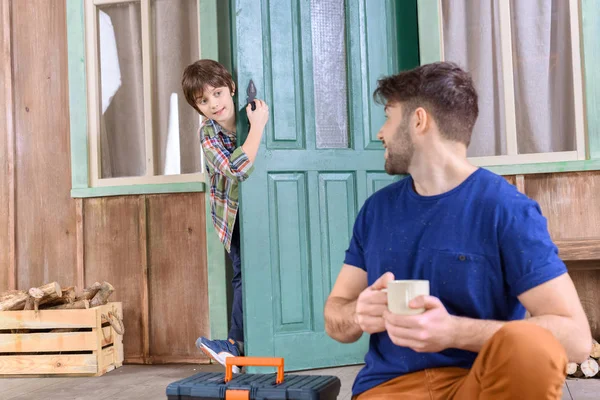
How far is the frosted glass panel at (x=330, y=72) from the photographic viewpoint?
12.1 ft

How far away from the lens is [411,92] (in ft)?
5.16

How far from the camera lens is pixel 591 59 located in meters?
3.62

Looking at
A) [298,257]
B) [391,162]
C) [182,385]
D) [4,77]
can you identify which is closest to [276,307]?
[298,257]

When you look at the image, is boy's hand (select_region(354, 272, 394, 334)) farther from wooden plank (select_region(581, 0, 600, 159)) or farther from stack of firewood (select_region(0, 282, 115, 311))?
stack of firewood (select_region(0, 282, 115, 311))

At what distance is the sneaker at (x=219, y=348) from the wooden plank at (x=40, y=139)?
1.41 metres

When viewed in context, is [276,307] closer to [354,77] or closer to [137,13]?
[354,77]

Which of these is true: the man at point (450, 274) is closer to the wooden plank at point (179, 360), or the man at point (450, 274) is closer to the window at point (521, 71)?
the window at point (521, 71)

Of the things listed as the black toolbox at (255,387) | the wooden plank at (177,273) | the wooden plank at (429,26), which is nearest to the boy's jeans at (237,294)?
the wooden plank at (177,273)

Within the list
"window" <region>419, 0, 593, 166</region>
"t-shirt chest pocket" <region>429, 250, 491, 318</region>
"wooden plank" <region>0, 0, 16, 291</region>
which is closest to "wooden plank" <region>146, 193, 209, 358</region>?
"wooden plank" <region>0, 0, 16, 291</region>

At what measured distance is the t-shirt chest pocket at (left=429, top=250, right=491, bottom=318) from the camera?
1431 mm

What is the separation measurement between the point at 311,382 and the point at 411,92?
0.74m

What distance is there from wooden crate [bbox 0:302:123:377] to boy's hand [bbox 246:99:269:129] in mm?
1341

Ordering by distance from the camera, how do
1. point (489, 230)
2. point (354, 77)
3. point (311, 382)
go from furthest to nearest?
point (354, 77)
point (311, 382)
point (489, 230)

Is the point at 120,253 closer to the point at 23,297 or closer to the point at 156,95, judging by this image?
the point at 23,297
